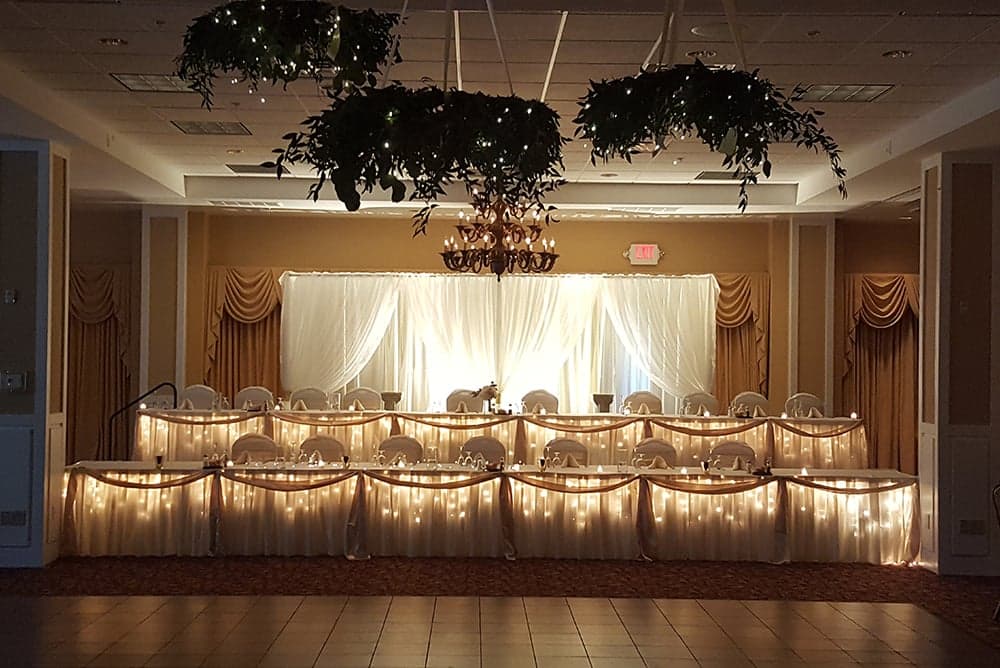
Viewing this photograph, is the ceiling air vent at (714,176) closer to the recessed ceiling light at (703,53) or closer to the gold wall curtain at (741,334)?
the gold wall curtain at (741,334)

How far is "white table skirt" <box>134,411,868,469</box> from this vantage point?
13.0m

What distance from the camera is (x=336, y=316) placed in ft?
50.9

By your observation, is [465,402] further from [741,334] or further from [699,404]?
[741,334]

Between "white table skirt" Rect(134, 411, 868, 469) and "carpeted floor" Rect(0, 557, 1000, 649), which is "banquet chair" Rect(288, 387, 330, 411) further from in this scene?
"carpeted floor" Rect(0, 557, 1000, 649)

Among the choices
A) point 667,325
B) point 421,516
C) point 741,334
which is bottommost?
point 421,516

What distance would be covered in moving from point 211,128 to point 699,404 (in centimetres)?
715

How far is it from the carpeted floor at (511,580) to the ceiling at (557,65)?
11.9 ft

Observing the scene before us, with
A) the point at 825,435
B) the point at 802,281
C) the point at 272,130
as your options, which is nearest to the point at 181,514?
the point at 272,130

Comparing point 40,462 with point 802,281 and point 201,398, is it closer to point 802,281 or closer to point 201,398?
point 201,398

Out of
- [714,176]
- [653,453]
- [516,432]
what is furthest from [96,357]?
[714,176]

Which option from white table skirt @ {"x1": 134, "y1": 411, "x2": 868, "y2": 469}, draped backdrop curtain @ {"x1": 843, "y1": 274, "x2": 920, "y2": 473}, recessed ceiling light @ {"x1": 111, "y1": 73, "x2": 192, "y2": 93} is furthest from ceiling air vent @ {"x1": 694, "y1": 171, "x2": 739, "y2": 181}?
recessed ceiling light @ {"x1": 111, "y1": 73, "x2": 192, "y2": 93}

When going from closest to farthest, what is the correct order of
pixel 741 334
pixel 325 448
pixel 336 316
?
pixel 325 448 < pixel 336 316 < pixel 741 334

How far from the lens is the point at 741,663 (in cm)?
675

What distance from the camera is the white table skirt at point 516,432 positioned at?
13.0 metres
